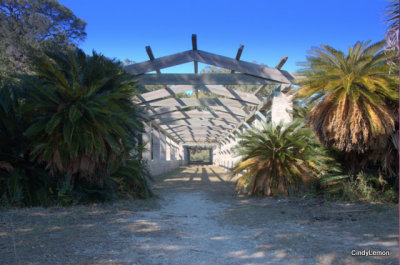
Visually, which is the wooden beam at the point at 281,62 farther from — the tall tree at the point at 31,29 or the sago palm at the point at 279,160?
the tall tree at the point at 31,29

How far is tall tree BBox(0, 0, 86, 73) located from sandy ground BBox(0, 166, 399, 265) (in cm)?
1049

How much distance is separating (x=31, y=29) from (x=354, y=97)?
16805 millimetres

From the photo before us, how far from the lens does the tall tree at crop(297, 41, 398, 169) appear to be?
6078 millimetres

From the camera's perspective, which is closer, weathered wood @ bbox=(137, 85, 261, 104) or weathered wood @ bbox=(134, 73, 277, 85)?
weathered wood @ bbox=(134, 73, 277, 85)

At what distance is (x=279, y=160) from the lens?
8109 millimetres

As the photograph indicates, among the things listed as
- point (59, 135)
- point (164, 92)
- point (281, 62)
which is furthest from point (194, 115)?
point (59, 135)

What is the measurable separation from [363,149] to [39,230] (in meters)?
6.21

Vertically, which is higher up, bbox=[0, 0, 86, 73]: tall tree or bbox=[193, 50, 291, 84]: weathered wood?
bbox=[0, 0, 86, 73]: tall tree

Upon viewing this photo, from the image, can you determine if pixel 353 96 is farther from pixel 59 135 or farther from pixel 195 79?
pixel 59 135

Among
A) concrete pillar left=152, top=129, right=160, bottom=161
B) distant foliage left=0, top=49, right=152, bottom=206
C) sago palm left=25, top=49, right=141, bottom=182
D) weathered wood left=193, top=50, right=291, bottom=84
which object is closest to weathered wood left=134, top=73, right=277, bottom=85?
weathered wood left=193, top=50, right=291, bottom=84

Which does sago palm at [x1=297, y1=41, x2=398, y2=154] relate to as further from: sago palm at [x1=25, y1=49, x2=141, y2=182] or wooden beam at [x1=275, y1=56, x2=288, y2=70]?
sago palm at [x1=25, y1=49, x2=141, y2=182]

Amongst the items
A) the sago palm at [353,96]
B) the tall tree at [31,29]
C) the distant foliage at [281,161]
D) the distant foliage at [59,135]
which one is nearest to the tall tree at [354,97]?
the sago palm at [353,96]

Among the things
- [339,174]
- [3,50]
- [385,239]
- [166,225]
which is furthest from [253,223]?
[3,50]

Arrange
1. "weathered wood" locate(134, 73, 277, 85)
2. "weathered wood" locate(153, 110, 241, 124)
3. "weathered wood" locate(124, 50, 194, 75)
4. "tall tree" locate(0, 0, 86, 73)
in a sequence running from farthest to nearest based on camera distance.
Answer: "weathered wood" locate(153, 110, 241, 124), "tall tree" locate(0, 0, 86, 73), "weathered wood" locate(134, 73, 277, 85), "weathered wood" locate(124, 50, 194, 75)
